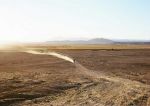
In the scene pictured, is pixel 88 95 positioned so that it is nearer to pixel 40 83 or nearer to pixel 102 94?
pixel 102 94

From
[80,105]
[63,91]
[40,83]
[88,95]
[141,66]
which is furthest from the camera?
[141,66]

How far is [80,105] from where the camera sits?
1688cm

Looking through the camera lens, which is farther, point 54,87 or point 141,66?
point 141,66

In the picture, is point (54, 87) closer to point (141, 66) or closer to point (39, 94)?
A: point (39, 94)

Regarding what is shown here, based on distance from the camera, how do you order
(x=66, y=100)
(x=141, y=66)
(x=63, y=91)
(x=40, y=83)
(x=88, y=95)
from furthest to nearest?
(x=141, y=66)
(x=40, y=83)
(x=63, y=91)
(x=88, y=95)
(x=66, y=100)

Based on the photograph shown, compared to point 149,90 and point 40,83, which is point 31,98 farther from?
point 149,90

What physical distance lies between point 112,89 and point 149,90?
2.64 m

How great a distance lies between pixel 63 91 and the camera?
2108 cm

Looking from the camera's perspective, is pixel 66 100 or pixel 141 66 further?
pixel 141 66

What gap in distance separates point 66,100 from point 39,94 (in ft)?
7.44

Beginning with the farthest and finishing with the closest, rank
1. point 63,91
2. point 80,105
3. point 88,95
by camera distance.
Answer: point 63,91, point 88,95, point 80,105

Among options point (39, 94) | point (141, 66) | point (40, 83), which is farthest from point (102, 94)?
point (141, 66)

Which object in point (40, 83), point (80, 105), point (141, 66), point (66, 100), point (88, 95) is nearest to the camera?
point (80, 105)

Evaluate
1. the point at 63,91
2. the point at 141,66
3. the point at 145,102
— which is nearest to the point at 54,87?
the point at 63,91
